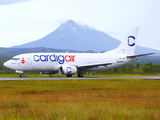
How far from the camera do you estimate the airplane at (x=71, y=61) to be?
145 ft

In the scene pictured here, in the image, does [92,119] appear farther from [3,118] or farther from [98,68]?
[98,68]

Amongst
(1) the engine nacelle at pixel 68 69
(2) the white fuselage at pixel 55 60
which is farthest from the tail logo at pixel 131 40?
(1) the engine nacelle at pixel 68 69

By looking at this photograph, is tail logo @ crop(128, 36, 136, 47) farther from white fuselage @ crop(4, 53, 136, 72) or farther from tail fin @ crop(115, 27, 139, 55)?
white fuselage @ crop(4, 53, 136, 72)

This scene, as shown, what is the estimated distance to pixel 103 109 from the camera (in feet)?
38.1

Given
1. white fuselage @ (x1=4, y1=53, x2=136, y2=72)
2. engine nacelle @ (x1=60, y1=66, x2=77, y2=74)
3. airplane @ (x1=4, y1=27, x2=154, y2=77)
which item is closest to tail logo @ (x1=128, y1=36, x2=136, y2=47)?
airplane @ (x1=4, y1=27, x2=154, y2=77)

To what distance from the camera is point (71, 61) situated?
47.1m

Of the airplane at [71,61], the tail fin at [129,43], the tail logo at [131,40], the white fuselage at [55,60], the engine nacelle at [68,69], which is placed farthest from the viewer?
the tail logo at [131,40]

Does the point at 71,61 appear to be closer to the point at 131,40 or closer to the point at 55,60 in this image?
the point at 55,60

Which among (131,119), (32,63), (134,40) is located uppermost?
(134,40)

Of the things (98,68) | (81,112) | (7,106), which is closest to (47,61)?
(98,68)

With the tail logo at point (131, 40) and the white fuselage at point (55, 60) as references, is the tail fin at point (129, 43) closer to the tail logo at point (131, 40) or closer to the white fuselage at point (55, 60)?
the tail logo at point (131, 40)

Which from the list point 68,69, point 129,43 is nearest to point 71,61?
point 68,69

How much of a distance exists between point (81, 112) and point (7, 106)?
13.8 ft

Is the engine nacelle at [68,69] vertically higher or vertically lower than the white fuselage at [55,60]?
lower
